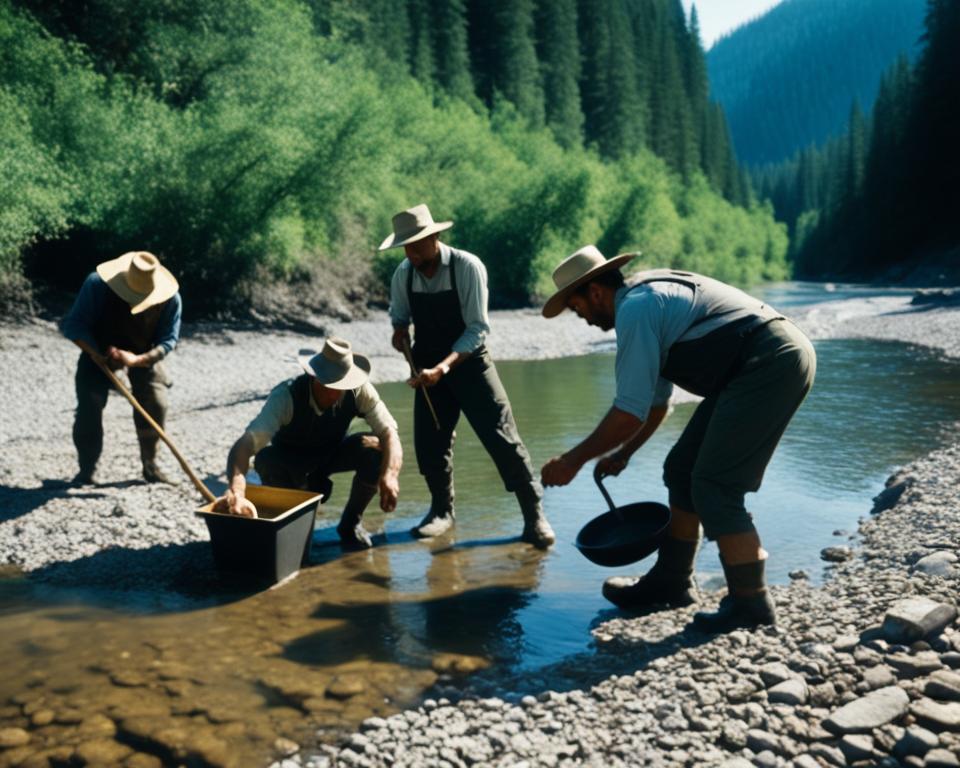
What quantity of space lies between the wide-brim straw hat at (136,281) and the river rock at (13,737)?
3064 mm

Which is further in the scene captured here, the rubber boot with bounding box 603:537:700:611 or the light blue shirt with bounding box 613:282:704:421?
the rubber boot with bounding box 603:537:700:611

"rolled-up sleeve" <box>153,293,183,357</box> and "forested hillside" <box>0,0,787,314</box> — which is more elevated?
"forested hillside" <box>0,0,787,314</box>

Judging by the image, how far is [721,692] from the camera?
3381mm

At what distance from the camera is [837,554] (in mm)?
5238

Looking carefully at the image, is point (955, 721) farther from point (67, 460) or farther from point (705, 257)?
point (705, 257)

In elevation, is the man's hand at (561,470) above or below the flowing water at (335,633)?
above

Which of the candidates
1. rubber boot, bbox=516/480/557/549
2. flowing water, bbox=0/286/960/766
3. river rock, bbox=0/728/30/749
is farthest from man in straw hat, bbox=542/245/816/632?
river rock, bbox=0/728/30/749

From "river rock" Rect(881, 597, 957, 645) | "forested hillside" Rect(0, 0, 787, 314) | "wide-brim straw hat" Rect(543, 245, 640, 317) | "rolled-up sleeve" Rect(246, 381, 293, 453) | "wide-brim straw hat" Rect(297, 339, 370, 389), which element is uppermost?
"forested hillside" Rect(0, 0, 787, 314)

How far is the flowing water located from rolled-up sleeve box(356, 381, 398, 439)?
0.85 metres

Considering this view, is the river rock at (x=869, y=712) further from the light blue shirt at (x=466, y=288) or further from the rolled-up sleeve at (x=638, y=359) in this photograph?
the light blue shirt at (x=466, y=288)

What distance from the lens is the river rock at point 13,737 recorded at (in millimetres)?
3309

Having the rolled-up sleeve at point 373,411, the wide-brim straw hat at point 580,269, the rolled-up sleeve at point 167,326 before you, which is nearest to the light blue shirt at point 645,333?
the wide-brim straw hat at point 580,269

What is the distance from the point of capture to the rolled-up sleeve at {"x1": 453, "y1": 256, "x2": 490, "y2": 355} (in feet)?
17.7

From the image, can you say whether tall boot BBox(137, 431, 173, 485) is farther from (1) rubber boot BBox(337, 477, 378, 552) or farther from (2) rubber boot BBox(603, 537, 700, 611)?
(2) rubber boot BBox(603, 537, 700, 611)
